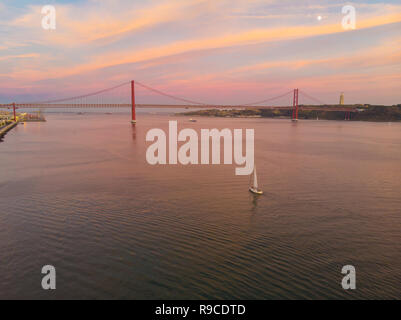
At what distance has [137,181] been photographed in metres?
15.7

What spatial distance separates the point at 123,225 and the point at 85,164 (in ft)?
45.1

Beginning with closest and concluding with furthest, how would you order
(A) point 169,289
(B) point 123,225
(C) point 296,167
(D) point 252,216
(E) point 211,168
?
(A) point 169,289 < (B) point 123,225 < (D) point 252,216 < (E) point 211,168 < (C) point 296,167

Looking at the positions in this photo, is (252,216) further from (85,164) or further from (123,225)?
(85,164)

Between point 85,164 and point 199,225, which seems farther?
point 85,164

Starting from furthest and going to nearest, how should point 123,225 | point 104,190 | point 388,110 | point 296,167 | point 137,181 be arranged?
1. point 388,110
2. point 296,167
3. point 137,181
4. point 104,190
5. point 123,225

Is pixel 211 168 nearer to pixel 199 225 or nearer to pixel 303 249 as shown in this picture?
pixel 199 225

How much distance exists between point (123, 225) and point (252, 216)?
15.5ft

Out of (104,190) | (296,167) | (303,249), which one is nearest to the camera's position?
(303,249)
